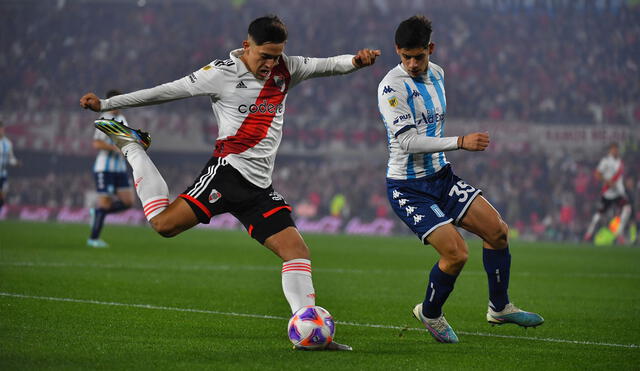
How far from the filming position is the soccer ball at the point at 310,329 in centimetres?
551

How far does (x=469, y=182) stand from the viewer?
27359mm

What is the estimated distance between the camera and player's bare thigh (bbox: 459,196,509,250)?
6.34 metres

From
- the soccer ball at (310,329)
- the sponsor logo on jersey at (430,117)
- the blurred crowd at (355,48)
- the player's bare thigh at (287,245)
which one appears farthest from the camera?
the blurred crowd at (355,48)

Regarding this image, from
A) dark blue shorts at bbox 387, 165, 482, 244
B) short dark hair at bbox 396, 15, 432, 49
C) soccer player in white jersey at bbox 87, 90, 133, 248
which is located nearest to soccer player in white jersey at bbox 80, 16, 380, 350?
short dark hair at bbox 396, 15, 432, 49

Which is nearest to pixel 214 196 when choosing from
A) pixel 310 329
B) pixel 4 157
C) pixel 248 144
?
pixel 248 144

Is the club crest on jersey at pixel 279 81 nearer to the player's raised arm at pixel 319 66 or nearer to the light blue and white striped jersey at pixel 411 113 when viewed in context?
the player's raised arm at pixel 319 66

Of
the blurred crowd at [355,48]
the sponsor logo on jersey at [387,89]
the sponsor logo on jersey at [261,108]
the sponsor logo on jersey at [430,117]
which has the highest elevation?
the blurred crowd at [355,48]

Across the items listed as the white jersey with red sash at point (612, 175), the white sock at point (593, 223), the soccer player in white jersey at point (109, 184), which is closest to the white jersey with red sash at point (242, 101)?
the soccer player in white jersey at point (109, 184)

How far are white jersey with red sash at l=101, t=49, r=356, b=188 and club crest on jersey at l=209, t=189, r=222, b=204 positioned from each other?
0.71 feet

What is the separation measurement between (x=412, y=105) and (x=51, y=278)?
5.16 metres

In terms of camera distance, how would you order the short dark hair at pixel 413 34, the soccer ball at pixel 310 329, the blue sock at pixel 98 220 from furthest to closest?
the blue sock at pixel 98 220 → the short dark hair at pixel 413 34 → the soccer ball at pixel 310 329

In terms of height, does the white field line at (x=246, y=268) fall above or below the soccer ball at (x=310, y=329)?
below

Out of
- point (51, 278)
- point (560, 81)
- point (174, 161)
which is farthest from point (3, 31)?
point (51, 278)

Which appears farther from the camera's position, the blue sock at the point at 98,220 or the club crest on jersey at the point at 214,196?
the blue sock at the point at 98,220
